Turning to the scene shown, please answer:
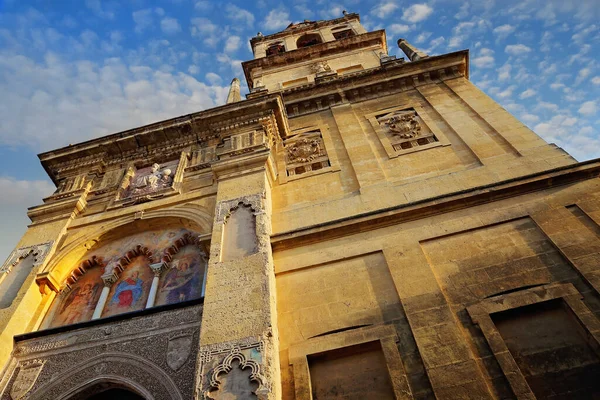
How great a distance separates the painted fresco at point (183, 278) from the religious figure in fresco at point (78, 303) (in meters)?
1.41

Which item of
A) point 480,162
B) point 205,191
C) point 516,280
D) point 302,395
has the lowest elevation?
point 302,395

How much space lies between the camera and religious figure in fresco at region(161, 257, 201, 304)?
6.89m

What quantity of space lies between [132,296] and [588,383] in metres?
6.82

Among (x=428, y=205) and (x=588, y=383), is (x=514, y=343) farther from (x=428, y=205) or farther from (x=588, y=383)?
(x=428, y=205)

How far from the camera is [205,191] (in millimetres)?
8430

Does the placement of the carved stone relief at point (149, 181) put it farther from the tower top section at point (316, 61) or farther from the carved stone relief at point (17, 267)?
the tower top section at point (316, 61)

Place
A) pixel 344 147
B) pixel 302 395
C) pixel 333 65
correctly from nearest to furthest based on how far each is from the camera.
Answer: pixel 302 395
pixel 344 147
pixel 333 65

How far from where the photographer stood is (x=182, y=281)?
716 cm

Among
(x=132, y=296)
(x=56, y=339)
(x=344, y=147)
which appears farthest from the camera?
(x=344, y=147)

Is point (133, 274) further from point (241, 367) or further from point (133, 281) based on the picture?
point (241, 367)

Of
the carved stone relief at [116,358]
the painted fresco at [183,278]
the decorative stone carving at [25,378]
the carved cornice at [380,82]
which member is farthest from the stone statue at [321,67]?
the decorative stone carving at [25,378]

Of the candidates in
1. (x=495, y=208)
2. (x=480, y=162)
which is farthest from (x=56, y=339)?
(x=480, y=162)

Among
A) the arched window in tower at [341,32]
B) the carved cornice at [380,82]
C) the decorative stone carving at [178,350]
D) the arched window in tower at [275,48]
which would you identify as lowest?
the decorative stone carving at [178,350]

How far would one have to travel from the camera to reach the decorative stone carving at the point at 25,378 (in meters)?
5.76
